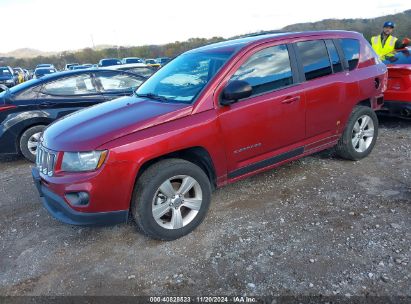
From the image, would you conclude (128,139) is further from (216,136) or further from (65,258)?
(65,258)

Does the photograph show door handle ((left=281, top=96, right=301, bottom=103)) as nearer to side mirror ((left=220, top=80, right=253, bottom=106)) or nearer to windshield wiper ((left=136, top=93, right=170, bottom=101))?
side mirror ((left=220, top=80, right=253, bottom=106))

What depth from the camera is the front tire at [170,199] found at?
3.12 metres

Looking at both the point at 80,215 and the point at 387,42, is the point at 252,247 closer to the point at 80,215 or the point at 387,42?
the point at 80,215

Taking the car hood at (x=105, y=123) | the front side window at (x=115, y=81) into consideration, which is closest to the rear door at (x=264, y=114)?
the car hood at (x=105, y=123)

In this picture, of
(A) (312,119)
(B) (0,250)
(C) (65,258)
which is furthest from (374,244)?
(B) (0,250)

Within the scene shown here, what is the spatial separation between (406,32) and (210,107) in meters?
39.8

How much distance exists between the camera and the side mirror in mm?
3312

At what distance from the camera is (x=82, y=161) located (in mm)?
A: 2959

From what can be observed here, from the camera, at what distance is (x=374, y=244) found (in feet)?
10.1

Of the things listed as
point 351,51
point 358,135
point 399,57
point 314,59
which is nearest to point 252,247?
point 314,59

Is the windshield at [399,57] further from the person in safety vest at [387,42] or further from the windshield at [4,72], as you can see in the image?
the windshield at [4,72]

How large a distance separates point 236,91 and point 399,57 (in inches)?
183

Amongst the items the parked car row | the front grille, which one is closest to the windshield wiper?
the parked car row

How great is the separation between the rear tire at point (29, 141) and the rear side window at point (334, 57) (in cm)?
475
